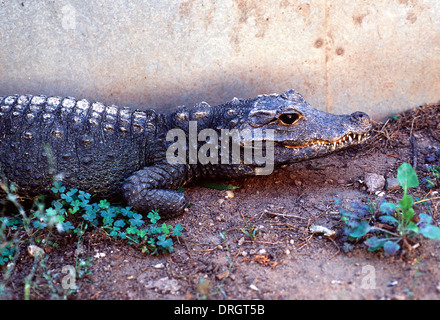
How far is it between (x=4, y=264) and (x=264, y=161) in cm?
232

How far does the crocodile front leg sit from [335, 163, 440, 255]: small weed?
142 cm

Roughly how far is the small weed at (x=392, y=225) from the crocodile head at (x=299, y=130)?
85 centimetres

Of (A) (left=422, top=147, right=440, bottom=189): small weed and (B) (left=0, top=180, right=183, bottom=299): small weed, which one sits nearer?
(B) (left=0, top=180, right=183, bottom=299): small weed

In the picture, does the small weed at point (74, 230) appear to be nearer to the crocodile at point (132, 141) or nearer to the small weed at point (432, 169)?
the crocodile at point (132, 141)

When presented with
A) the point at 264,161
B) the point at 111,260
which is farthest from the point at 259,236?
the point at 111,260

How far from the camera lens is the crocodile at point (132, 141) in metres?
3.85

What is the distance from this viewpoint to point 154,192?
3732 mm

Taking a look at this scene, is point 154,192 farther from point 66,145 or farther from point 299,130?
point 299,130

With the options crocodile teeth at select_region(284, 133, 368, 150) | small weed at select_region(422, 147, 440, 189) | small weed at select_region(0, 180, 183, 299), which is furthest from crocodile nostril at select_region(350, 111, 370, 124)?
small weed at select_region(0, 180, 183, 299)

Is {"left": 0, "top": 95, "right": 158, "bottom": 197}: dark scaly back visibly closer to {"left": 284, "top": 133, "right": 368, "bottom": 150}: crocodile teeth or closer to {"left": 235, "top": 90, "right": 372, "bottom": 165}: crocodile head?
{"left": 235, "top": 90, "right": 372, "bottom": 165}: crocodile head

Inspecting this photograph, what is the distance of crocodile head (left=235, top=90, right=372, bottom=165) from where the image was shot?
387 centimetres

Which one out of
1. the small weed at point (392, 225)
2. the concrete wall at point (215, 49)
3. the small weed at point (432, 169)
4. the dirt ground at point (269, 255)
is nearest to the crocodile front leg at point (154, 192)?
the dirt ground at point (269, 255)

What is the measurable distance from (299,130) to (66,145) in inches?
85.6
